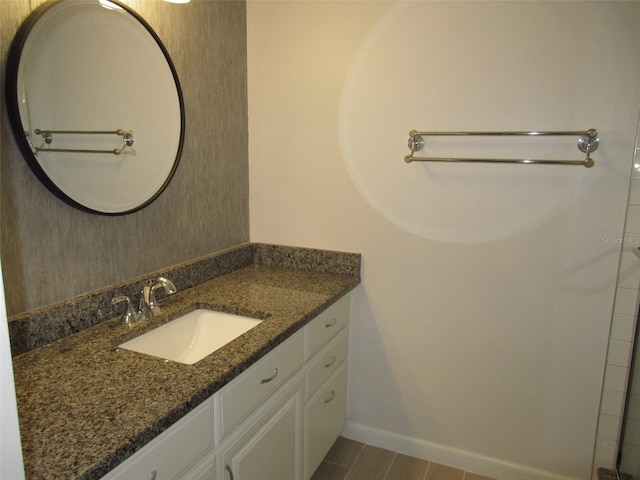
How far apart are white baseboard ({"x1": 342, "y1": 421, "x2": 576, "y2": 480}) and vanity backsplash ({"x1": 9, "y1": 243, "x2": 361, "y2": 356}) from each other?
826mm

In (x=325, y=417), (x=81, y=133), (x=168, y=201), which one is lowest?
(x=325, y=417)

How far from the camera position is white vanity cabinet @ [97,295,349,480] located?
3.50ft

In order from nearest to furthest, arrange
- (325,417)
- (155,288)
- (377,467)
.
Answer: (155,288)
(325,417)
(377,467)

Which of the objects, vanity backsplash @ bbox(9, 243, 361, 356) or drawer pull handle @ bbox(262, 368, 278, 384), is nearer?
vanity backsplash @ bbox(9, 243, 361, 356)

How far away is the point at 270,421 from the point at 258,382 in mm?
198

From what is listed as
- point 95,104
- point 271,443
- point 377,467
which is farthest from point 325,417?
point 95,104

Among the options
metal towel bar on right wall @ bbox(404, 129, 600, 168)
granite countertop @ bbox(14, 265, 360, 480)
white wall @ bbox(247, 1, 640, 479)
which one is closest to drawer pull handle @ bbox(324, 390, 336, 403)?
white wall @ bbox(247, 1, 640, 479)

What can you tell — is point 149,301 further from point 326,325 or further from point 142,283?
point 326,325

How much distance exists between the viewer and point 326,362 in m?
1.91

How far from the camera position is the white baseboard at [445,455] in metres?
1.98

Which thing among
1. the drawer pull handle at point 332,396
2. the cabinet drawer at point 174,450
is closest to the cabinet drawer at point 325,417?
the drawer pull handle at point 332,396

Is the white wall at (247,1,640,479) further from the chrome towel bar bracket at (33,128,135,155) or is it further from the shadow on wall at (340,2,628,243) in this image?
the chrome towel bar bracket at (33,128,135,155)

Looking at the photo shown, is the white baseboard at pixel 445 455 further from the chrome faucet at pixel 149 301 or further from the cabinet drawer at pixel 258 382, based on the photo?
the chrome faucet at pixel 149 301

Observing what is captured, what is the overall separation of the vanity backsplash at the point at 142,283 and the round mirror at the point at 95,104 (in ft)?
0.95
